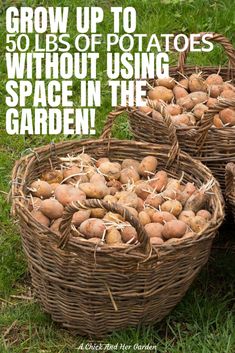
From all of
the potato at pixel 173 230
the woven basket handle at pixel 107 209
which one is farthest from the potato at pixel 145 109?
the woven basket handle at pixel 107 209

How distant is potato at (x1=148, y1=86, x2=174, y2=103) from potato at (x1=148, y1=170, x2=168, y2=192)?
1.63 feet

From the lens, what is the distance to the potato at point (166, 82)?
3811mm

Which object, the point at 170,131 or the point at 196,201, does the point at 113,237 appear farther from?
the point at 170,131

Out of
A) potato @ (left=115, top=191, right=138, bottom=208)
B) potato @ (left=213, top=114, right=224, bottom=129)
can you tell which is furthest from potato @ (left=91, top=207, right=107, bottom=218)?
potato @ (left=213, top=114, right=224, bottom=129)

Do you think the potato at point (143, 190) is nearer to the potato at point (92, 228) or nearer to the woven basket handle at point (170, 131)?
the woven basket handle at point (170, 131)

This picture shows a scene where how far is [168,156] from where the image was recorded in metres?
3.40

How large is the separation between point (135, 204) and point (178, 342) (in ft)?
1.71

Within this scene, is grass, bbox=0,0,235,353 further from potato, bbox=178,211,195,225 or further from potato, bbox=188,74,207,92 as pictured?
potato, bbox=188,74,207,92

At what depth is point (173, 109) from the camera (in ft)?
11.7

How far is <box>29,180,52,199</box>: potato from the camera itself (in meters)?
3.22

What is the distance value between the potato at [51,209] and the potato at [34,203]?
6cm

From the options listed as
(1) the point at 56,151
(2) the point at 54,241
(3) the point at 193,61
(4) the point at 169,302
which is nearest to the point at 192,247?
(4) the point at 169,302

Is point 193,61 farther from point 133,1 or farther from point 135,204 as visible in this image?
point 135,204

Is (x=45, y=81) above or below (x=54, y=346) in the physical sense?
above
